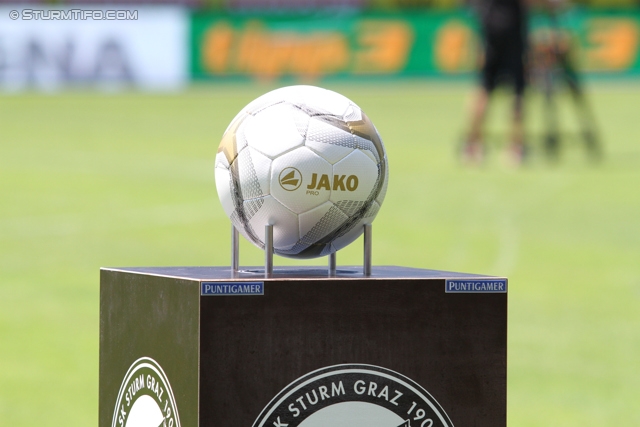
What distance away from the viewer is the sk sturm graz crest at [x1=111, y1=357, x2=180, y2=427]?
11.5 feet

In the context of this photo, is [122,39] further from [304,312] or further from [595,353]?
[304,312]

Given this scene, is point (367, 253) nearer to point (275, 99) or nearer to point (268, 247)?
point (268, 247)

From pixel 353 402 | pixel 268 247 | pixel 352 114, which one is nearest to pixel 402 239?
pixel 352 114

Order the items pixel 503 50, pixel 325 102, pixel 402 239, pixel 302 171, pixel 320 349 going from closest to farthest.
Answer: pixel 320 349
pixel 302 171
pixel 325 102
pixel 402 239
pixel 503 50

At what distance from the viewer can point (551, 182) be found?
45.6 feet

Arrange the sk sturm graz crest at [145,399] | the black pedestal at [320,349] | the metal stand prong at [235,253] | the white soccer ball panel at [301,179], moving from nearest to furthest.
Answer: the black pedestal at [320,349] → the sk sturm graz crest at [145,399] → the white soccer ball panel at [301,179] → the metal stand prong at [235,253]

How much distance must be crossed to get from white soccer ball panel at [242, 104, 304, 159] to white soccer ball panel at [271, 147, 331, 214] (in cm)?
4

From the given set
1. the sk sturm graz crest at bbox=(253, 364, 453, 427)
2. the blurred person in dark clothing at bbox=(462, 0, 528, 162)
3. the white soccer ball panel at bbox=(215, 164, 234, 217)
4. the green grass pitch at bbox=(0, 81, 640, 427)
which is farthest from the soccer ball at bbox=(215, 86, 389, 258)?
the blurred person in dark clothing at bbox=(462, 0, 528, 162)

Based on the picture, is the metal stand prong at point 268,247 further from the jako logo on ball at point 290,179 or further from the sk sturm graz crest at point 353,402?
the sk sturm graz crest at point 353,402

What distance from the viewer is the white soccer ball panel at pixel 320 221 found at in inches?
144

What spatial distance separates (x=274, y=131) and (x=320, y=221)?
1.04 feet

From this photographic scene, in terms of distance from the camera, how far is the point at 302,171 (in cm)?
364

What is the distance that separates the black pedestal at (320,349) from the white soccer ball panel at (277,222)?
0.21 m

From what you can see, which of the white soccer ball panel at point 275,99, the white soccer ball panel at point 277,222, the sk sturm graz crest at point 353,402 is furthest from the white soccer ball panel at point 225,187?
the sk sturm graz crest at point 353,402
